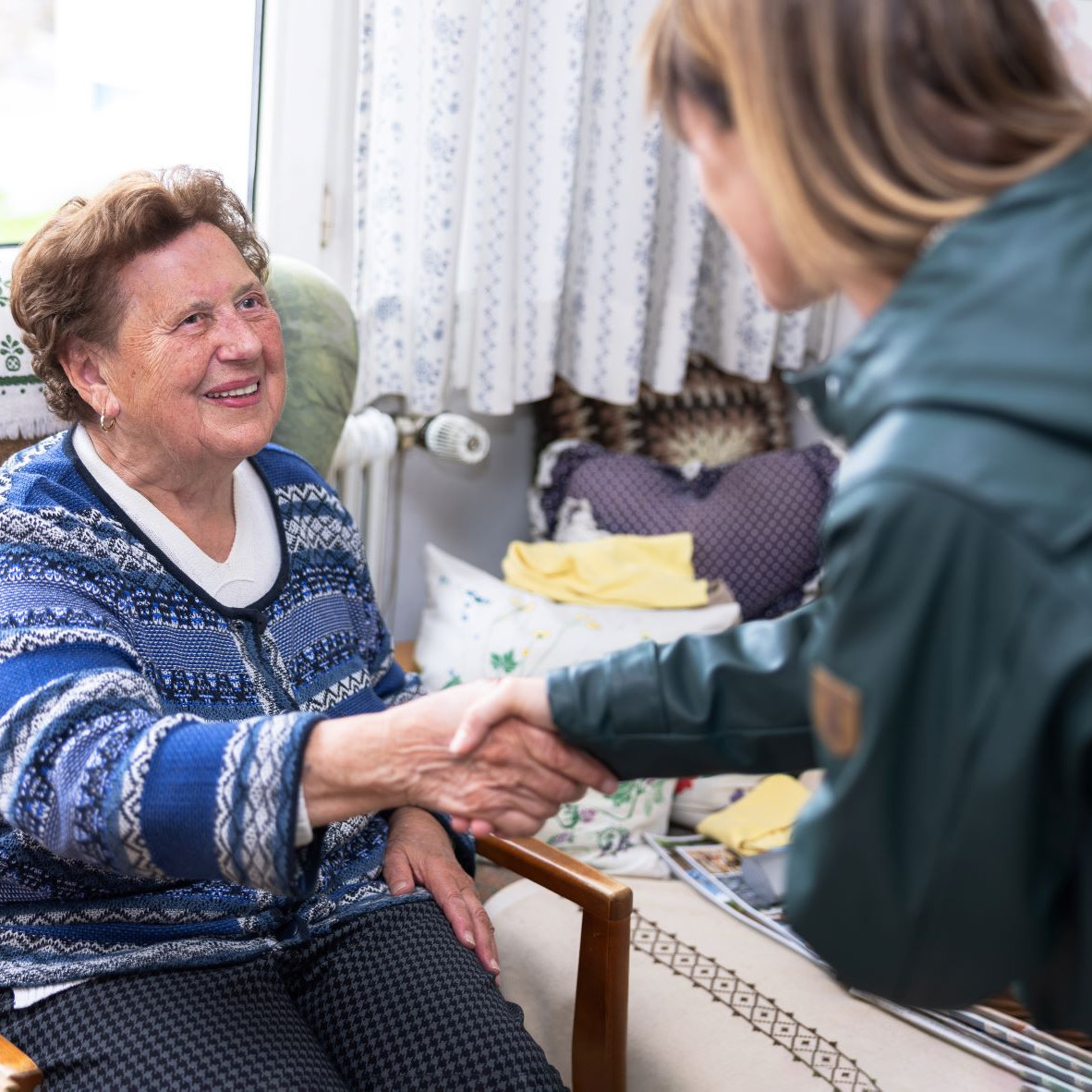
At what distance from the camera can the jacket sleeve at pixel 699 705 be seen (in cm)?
110

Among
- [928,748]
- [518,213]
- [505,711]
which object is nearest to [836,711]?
[928,748]

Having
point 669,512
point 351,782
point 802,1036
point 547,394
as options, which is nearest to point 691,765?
point 351,782

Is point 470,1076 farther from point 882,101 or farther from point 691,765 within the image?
point 882,101

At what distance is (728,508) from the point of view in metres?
2.54

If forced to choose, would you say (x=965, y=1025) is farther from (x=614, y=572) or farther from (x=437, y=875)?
(x=614, y=572)

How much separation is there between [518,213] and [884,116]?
5.75 ft

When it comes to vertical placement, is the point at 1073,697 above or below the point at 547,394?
above

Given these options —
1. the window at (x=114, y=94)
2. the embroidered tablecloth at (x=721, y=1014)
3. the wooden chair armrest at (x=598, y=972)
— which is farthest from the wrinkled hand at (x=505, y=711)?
the window at (x=114, y=94)

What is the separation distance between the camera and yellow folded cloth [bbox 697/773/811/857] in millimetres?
2125

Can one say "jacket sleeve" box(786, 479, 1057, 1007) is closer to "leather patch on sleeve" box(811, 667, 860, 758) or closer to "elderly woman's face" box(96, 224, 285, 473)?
"leather patch on sleeve" box(811, 667, 860, 758)

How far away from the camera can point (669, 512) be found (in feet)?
8.23

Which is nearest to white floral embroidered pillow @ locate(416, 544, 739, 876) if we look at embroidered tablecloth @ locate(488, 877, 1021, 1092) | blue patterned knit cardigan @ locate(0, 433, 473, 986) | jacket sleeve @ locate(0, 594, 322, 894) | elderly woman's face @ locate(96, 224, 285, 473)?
embroidered tablecloth @ locate(488, 877, 1021, 1092)

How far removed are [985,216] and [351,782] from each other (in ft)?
2.34

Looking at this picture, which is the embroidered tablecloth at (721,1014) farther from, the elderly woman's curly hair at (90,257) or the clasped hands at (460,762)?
the elderly woman's curly hair at (90,257)
